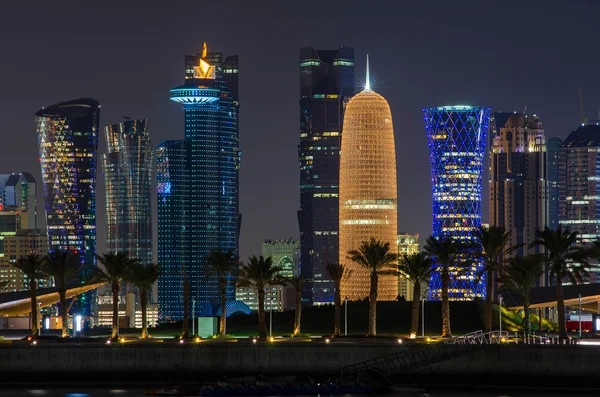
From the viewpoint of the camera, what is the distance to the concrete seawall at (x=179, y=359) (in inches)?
4355

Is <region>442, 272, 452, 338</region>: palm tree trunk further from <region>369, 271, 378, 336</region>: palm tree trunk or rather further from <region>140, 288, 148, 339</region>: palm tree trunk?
<region>140, 288, 148, 339</region>: palm tree trunk

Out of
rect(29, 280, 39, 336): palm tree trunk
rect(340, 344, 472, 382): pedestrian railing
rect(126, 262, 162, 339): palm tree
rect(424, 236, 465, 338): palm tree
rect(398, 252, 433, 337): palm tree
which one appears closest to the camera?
rect(340, 344, 472, 382): pedestrian railing

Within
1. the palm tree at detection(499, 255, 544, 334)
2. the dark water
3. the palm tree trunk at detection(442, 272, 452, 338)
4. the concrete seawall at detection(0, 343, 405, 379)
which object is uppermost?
the palm tree at detection(499, 255, 544, 334)

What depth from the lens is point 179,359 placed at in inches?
4387

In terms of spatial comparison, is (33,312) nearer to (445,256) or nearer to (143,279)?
(143,279)

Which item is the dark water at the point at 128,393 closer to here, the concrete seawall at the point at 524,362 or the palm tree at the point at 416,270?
the concrete seawall at the point at 524,362

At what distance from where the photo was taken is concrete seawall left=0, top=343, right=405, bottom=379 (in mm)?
110625

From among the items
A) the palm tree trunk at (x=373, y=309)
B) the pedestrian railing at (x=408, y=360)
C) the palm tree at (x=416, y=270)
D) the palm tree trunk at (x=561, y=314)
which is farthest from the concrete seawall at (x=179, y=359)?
the palm tree trunk at (x=373, y=309)

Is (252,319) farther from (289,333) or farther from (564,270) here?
(564,270)

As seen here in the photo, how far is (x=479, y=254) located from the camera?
417ft

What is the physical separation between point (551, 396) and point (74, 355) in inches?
1543

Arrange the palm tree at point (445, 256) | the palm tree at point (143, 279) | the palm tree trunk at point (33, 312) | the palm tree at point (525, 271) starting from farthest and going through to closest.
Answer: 1. the palm tree at point (143, 279)
2. the palm tree trunk at point (33, 312)
3. the palm tree at point (445, 256)
4. the palm tree at point (525, 271)

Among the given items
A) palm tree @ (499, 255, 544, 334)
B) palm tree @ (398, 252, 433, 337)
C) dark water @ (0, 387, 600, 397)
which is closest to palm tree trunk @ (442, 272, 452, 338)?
palm tree @ (398, 252, 433, 337)

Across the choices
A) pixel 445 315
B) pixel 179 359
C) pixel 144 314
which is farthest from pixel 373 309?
pixel 179 359
